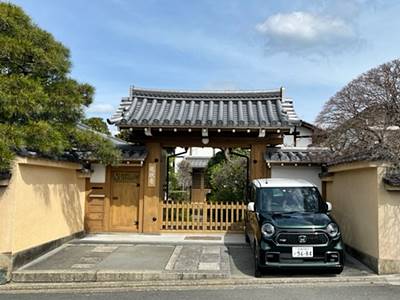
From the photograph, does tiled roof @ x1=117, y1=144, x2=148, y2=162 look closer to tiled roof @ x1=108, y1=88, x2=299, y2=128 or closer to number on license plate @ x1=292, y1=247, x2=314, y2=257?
tiled roof @ x1=108, y1=88, x2=299, y2=128

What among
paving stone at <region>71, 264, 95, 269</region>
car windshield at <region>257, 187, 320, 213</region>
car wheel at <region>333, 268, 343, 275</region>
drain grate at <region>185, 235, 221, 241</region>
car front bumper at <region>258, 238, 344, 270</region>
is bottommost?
paving stone at <region>71, 264, 95, 269</region>

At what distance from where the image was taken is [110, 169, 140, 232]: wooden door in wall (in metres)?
11.9

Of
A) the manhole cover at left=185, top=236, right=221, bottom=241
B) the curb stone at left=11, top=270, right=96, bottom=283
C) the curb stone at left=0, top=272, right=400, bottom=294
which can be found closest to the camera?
the curb stone at left=0, top=272, right=400, bottom=294

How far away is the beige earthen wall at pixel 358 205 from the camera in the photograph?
7590 millimetres

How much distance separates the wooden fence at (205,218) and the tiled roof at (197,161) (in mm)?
16436

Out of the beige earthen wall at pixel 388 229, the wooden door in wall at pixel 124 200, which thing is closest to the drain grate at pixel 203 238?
the wooden door in wall at pixel 124 200

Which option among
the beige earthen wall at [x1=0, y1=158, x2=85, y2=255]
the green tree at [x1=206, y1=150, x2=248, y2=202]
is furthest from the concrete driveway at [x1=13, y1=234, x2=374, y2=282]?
the green tree at [x1=206, y1=150, x2=248, y2=202]

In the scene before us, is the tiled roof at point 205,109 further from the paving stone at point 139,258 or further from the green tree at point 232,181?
the green tree at point 232,181

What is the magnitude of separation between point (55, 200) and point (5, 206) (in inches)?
86.8

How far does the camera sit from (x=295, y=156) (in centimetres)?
1166

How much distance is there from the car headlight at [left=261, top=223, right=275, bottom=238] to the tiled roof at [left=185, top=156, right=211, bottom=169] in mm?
21113

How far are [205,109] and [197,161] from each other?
18254 mm

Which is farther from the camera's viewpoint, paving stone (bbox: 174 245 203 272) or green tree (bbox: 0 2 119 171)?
paving stone (bbox: 174 245 203 272)

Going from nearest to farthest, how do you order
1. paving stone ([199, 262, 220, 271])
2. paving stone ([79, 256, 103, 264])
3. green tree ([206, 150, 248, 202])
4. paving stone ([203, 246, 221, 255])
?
paving stone ([199, 262, 220, 271]) → paving stone ([79, 256, 103, 264]) → paving stone ([203, 246, 221, 255]) → green tree ([206, 150, 248, 202])
